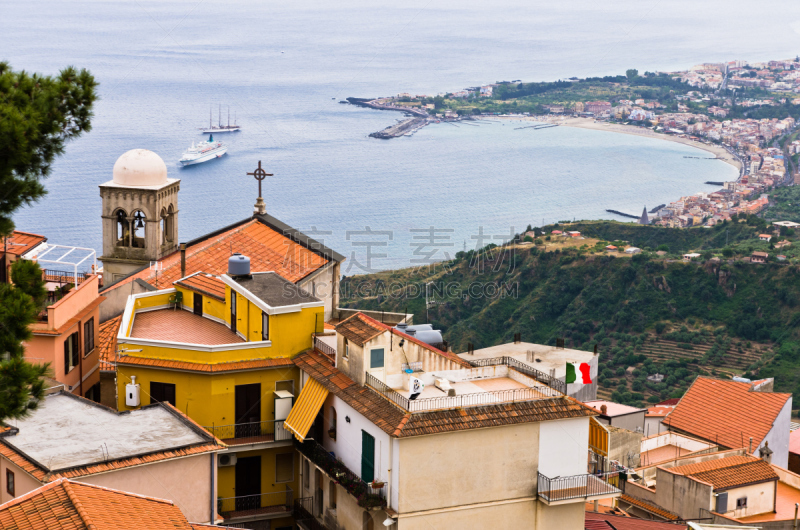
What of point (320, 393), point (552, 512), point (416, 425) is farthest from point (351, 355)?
point (552, 512)

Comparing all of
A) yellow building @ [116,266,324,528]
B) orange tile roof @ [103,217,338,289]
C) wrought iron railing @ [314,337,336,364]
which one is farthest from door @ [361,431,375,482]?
A: orange tile roof @ [103,217,338,289]

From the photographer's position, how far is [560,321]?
89188 millimetres

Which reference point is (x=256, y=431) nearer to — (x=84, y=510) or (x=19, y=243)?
(x=19, y=243)

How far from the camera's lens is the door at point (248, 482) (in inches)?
977

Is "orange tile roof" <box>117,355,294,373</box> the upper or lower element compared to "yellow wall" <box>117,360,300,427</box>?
upper

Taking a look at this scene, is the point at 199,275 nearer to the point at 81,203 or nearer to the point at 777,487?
the point at 777,487

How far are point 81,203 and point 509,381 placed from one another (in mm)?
123611

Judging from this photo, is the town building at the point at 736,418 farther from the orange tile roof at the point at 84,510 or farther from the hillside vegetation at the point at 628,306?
the hillside vegetation at the point at 628,306

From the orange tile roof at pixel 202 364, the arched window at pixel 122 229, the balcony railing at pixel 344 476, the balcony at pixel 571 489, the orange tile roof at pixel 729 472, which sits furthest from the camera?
the arched window at pixel 122 229

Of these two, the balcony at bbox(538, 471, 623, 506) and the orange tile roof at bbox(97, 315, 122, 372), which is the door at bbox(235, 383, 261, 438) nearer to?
the orange tile roof at bbox(97, 315, 122, 372)

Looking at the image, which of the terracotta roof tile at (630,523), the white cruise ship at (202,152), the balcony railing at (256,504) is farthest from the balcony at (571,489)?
the white cruise ship at (202,152)

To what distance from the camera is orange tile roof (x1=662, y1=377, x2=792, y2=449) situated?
33000 millimetres

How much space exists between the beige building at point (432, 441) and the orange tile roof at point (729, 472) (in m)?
5.44

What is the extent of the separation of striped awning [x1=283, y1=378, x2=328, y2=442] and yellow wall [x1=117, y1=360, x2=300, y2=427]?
1308 millimetres
